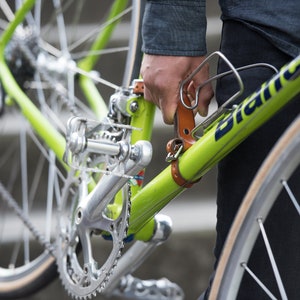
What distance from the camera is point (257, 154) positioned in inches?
86.5

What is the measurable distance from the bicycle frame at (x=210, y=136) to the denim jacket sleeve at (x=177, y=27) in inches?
6.4

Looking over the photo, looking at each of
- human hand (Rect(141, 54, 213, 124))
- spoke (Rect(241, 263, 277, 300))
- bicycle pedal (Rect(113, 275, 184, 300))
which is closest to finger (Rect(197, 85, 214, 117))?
human hand (Rect(141, 54, 213, 124))

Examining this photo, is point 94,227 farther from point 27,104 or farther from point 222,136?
point 27,104

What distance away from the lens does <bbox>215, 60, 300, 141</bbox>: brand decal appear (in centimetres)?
196

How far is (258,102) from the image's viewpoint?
2037mm

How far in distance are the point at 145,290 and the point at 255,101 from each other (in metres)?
1.29

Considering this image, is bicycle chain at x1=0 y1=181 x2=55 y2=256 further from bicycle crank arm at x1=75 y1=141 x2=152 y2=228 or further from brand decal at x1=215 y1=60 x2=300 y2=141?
brand decal at x1=215 y1=60 x2=300 y2=141

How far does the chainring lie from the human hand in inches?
9.8

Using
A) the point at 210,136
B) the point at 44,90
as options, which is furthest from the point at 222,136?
the point at 44,90

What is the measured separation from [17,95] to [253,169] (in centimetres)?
131

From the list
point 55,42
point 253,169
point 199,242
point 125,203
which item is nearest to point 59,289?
point 199,242

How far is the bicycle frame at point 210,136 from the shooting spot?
6.55ft

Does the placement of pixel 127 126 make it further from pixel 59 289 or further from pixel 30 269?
pixel 59 289

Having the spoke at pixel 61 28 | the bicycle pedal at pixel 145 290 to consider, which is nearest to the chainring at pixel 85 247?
the bicycle pedal at pixel 145 290
